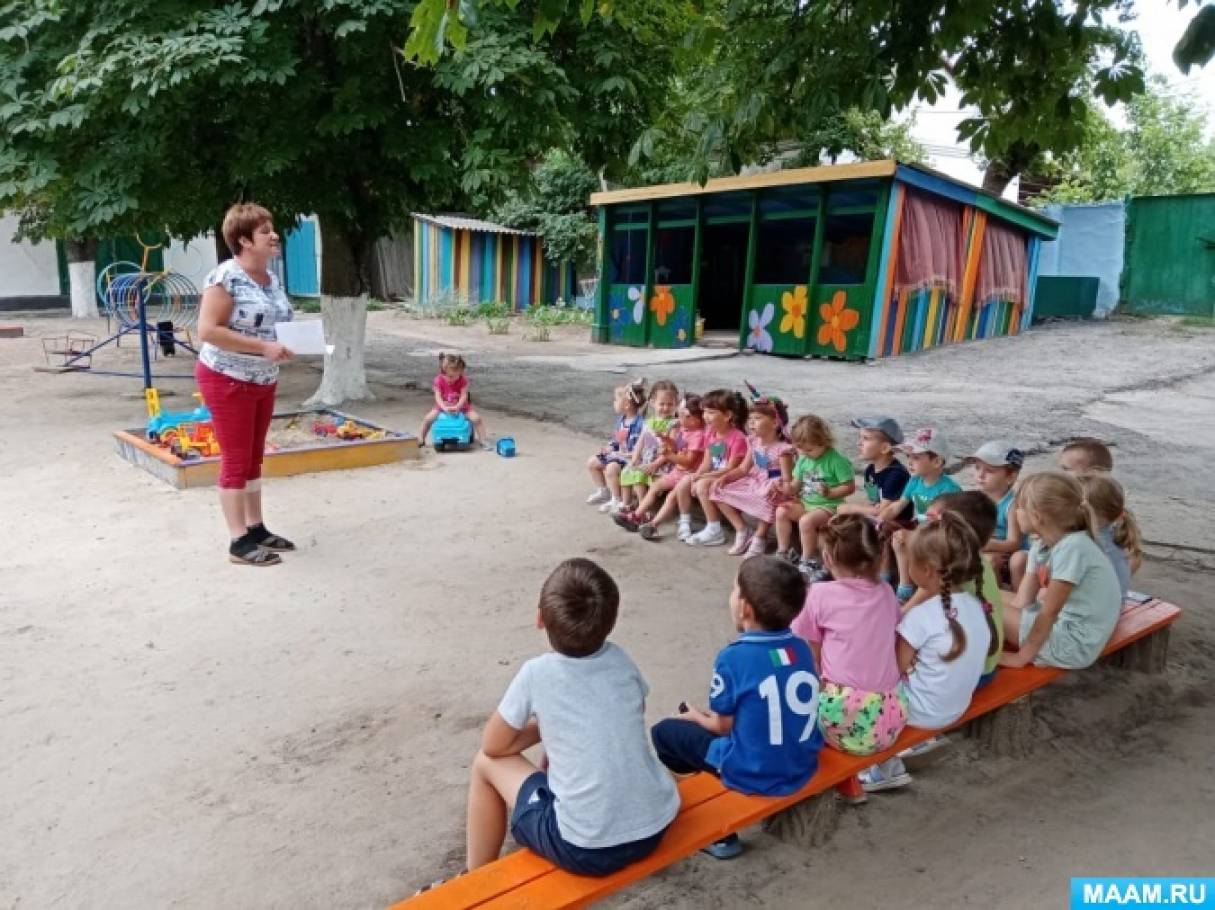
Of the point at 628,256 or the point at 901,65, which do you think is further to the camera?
the point at 628,256

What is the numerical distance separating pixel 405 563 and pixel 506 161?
13.1 feet

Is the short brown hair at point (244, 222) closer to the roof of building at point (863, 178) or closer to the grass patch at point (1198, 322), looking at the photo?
the roof of building at point (863, 178)

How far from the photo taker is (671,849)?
2.18 metres

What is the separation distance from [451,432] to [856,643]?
217 inches

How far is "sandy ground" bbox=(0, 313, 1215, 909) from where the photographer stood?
253cm

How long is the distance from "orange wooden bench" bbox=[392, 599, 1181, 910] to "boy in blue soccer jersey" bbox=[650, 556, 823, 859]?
57mm

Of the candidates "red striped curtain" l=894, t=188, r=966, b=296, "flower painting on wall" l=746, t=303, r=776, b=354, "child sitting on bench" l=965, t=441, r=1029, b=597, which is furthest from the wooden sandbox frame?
"red striped curtain" l=894, t=188, r=966, b=296

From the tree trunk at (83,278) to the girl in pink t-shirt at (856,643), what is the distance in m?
20.6

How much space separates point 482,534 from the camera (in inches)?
220

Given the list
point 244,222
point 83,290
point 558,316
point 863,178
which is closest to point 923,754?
point 244,222

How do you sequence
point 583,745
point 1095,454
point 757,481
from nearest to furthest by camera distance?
point 583,745 → point 1095,454 → point 757,481

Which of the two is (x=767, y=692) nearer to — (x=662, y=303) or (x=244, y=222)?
(x=244, y=222)

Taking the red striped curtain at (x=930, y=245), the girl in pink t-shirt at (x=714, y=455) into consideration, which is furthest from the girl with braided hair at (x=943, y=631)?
the red striped curtain at (x=930, y=245)

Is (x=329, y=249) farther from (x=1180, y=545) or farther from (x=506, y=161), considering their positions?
(x=1180, y=545)
